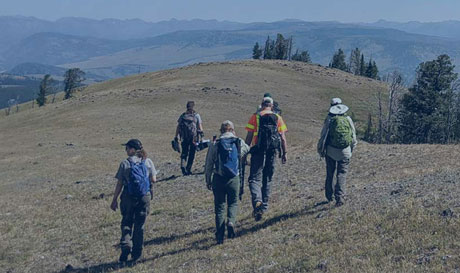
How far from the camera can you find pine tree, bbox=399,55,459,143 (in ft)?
157

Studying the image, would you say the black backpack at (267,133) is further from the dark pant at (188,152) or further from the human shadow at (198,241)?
the dark pant at (188,152)

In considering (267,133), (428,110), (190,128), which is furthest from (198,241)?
(428,110)

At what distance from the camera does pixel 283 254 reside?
9539mm

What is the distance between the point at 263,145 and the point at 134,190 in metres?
3.03

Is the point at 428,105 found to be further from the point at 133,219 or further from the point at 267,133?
the point at 133,219

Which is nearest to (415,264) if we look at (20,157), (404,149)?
(404,149)

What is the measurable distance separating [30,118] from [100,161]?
34.8 metres

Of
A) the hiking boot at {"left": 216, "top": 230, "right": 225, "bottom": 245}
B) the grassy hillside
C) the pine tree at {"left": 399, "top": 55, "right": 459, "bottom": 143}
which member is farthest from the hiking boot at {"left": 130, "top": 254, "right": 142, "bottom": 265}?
the pine tree at {"left": 399, "top": 55, "right": 459, "bottom": 143}

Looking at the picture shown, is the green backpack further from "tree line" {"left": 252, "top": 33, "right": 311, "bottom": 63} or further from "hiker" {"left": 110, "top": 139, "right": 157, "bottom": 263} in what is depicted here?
"tree line" {"left": 252, "top": 33, "right": 311, "bottom": 63}

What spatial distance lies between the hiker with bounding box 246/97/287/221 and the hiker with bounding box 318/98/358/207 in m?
1.00

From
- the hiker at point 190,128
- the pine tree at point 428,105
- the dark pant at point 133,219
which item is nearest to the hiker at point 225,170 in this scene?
the dark pant at point 133,219

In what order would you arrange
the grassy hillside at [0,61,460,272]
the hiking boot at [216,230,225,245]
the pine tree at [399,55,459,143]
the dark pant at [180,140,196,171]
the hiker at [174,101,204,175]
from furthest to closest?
the pine tree at [399,55,459,143] < the dark pant at [180,140,196,171] < the hiker at [174,101,204,175] < the hiking boot at [216,230,225,245] < the grassy hillside at [0,61,460,272]

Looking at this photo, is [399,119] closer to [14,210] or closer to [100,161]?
[100,161]

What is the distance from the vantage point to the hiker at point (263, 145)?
11656 millimetres
